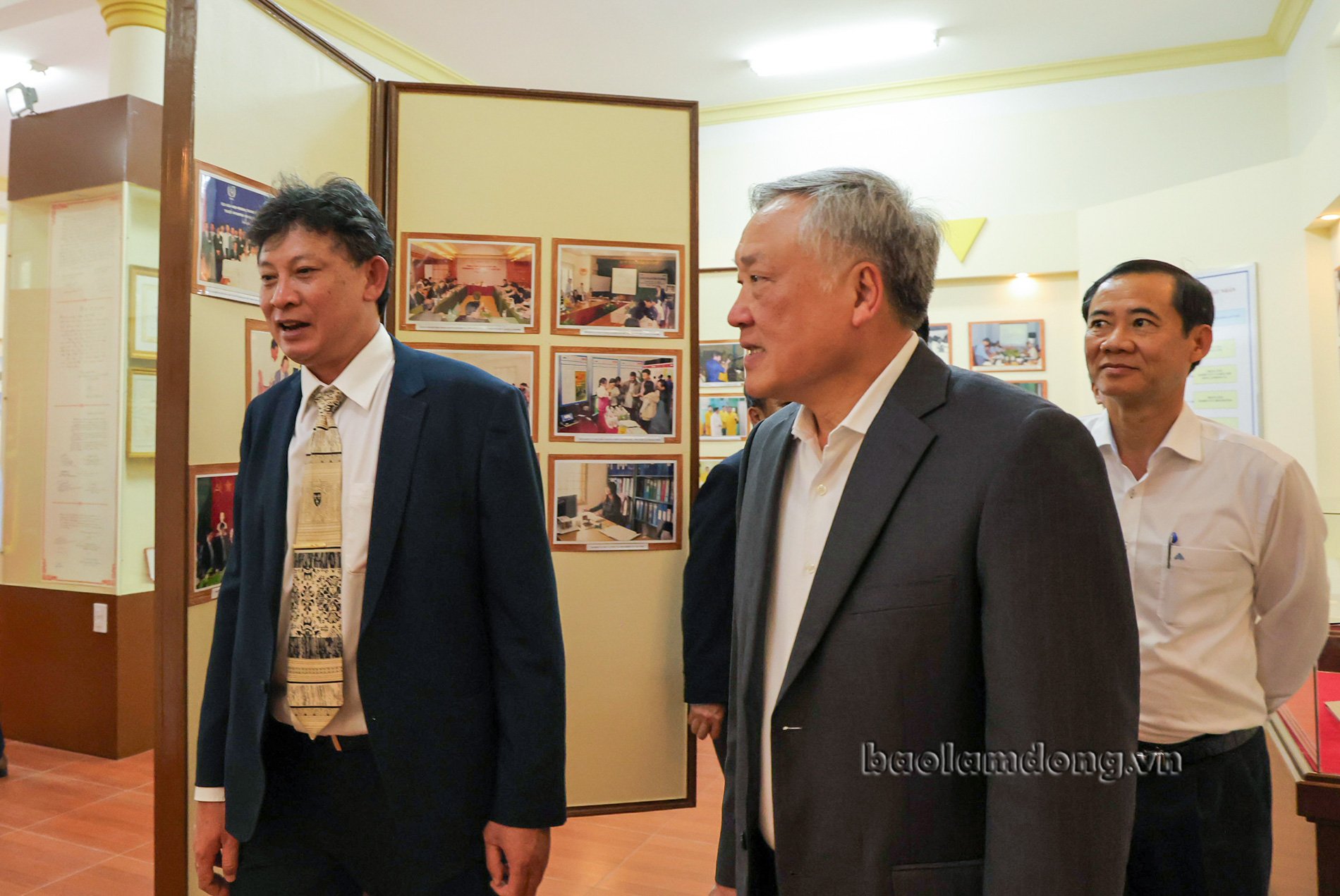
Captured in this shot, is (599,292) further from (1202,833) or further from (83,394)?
(83,394)

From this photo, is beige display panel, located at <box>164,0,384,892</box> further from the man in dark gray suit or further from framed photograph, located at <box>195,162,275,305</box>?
the man in dark gray suit

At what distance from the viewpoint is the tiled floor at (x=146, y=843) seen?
3088 mm

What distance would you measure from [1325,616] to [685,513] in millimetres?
1938

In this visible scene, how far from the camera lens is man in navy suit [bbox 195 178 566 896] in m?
1.56

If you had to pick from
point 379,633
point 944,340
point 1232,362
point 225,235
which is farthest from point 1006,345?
point 379,633

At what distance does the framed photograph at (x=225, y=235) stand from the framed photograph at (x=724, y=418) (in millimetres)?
4848

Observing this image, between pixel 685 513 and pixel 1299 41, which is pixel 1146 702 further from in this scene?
pixel 1299 41

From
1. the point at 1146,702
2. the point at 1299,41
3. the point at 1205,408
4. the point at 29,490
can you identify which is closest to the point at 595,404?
the point at 1146,702

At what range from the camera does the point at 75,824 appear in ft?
12.3

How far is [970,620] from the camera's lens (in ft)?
3.66

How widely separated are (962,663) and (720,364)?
6.02 meters

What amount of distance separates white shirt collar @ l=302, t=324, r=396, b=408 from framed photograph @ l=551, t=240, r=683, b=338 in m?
1.49

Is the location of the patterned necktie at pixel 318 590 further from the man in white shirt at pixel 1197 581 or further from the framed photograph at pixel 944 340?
the framed photograph at pixel 944 340

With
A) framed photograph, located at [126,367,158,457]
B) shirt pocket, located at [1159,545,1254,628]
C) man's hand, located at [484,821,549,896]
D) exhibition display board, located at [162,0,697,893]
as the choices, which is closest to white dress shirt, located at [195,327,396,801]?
man's hand, located at [484,821,549,896]
